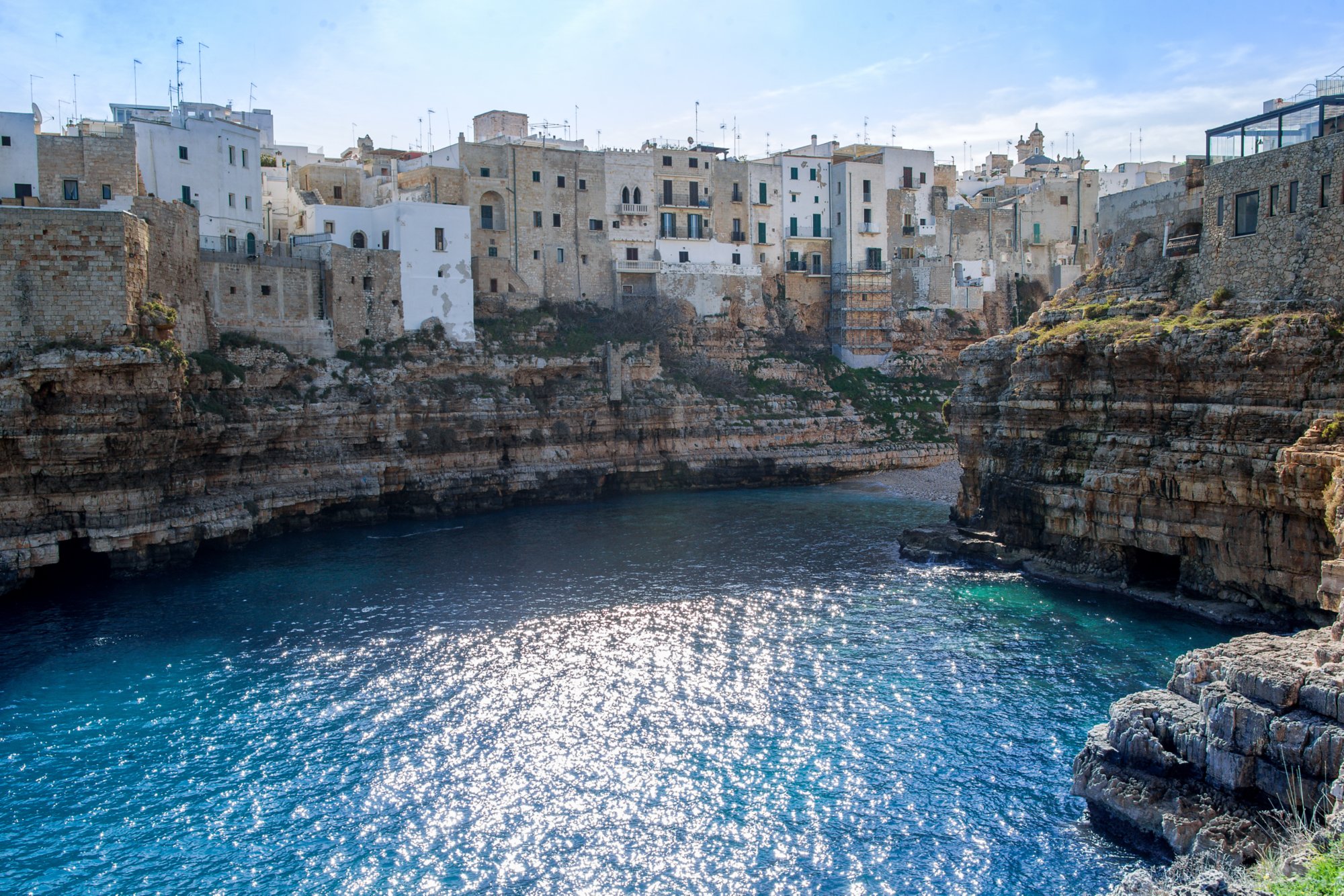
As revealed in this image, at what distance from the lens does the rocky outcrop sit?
49.3 ft

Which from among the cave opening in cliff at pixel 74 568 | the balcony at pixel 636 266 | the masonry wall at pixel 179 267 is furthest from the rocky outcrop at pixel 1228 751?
the balcony at pixel 636 266

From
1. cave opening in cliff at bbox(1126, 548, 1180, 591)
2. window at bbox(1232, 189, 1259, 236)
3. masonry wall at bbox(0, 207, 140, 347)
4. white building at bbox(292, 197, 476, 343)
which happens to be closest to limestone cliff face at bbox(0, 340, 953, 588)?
masonry wall at bbox(0, 207, 140, 347)

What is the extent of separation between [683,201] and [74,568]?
38477 millimetres

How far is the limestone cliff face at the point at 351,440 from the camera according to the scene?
3244 cm

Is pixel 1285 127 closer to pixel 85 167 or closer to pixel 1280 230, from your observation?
pixel 1280 230

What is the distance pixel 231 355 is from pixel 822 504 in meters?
27.2

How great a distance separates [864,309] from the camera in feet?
210

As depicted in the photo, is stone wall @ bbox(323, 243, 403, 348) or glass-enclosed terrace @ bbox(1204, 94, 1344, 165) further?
stone wall @ bbox(323, 243, 403, 348)

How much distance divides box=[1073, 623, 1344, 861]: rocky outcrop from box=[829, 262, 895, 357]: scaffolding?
4693 centimetres

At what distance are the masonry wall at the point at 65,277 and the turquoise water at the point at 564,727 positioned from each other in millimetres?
8475

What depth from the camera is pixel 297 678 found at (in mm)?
24953

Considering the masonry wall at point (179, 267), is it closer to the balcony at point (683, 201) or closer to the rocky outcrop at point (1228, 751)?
the balcony at point (683, 201)

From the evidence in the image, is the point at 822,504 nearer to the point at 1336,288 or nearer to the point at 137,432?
the point at 1336,288

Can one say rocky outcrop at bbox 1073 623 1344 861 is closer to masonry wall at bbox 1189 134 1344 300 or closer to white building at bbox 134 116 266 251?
masonry wall at bbox 1189 134 1344 300
